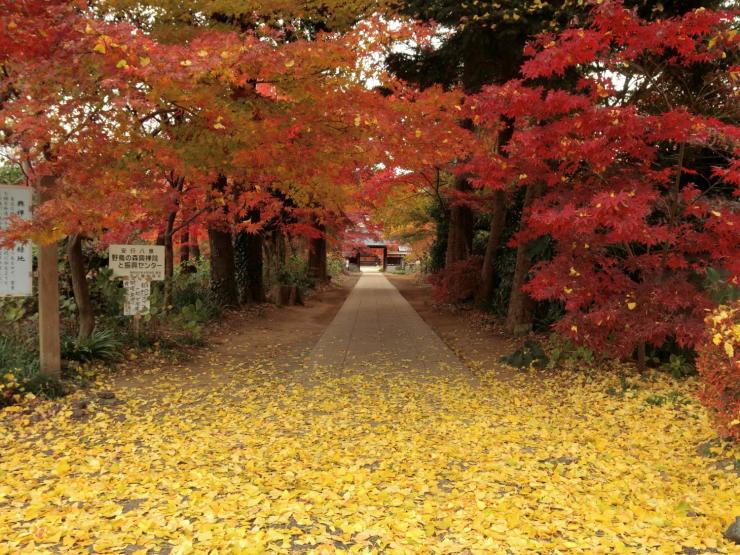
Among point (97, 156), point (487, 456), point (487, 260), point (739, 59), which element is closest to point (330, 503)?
point (487, 456)

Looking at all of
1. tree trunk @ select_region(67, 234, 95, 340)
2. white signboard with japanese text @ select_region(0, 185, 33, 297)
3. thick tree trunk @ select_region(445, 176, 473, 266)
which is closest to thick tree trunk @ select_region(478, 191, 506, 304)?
thick tree trunk @ select_region(445, 176, 473, 266)

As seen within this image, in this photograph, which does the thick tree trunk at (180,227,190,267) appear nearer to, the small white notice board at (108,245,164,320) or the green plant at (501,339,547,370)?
the small white notice board at (108,245,164,320)

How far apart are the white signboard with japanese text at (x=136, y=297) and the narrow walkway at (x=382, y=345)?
8.57 feet

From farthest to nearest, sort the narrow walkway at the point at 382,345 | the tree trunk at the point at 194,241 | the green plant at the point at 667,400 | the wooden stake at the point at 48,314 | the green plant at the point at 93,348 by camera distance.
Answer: the tree trunk at the point at 194,241 < the narrow walkway at the point at 382,345 < the green plant at the point at 93,348 < the wooden stake at the point at 48,314 < the green plant at the point at 667,400

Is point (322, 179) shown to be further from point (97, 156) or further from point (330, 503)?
point (330, 503)

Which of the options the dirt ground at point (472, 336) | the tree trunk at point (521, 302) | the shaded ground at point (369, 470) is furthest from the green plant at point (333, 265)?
the shaded ground at point (369, 470)

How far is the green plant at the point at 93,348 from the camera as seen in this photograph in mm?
6977

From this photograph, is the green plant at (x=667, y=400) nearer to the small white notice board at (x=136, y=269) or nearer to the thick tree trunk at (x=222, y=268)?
Answer: the small white notice board at (x=136, y=269)

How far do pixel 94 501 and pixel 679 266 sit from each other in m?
6.04

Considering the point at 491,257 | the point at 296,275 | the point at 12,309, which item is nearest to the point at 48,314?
the point at 12,309

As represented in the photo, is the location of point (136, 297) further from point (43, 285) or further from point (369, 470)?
point (369, 470)

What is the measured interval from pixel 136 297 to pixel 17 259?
1959 millimetres

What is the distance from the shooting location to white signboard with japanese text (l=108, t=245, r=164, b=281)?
7758mm

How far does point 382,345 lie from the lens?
990 centimetres
